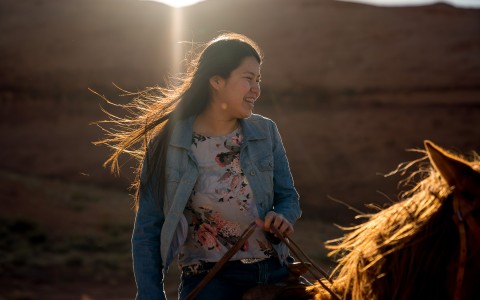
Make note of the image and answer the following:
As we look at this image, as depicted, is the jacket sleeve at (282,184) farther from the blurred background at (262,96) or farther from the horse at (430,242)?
the blurred background at (262,96)

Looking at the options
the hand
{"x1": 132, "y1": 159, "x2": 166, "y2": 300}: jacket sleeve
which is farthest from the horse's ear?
{"x1": 132, "y1": 159, "x2": 166, "y2": 300}: jacket sleeve

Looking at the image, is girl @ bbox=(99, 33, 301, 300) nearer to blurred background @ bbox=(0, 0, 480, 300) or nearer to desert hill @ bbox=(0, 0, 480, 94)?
blurred background @ bbox=(0, 0, 480, 300)

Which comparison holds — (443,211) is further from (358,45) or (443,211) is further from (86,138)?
(358,45)

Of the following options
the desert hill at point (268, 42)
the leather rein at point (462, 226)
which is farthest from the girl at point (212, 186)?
the desert hill at point (268, 42)

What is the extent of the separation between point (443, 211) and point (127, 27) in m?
36.1

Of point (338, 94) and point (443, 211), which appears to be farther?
point (338, 94)

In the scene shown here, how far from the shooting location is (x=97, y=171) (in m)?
26.5

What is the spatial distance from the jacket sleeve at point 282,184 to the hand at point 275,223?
0.55 feet

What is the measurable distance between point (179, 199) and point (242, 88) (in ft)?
1.66

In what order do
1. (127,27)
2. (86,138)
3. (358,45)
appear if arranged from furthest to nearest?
1. (127,27)
2. (358,45)
3. (86,138)

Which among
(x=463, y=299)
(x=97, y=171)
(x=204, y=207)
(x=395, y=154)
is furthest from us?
(x=97, y=171)

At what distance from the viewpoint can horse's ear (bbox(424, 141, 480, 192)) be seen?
5.39 ft

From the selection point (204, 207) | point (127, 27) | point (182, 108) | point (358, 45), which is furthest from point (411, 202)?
point (127, 27)

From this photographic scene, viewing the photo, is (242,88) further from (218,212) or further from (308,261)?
(308,261)
